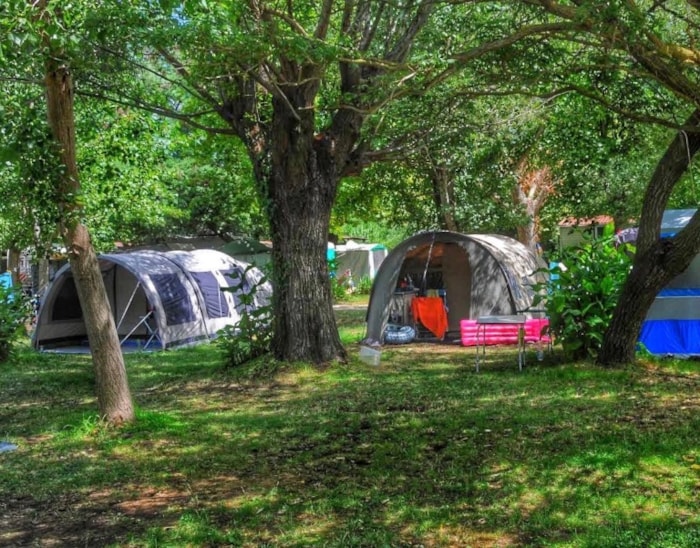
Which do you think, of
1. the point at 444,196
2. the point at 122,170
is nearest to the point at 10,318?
the point at 122,170

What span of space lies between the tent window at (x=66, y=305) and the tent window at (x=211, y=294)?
7.74 feet

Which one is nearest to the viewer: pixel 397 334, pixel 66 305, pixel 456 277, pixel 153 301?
pixel 397 334

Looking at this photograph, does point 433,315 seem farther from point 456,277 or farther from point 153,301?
Result: point 153,301

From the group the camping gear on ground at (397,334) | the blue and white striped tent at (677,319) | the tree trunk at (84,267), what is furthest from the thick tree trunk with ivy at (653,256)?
the tree trunk at (84,267)

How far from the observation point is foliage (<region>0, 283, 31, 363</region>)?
41.9ft

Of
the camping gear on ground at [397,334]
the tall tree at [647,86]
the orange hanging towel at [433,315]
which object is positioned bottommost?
the camping gear on ground at [397,334]

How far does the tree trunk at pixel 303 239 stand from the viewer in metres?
10.2

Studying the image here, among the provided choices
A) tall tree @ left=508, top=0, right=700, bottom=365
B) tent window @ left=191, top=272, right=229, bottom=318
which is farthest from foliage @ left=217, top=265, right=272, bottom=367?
tent window @ left=191, top=272, right=229, bottom=318

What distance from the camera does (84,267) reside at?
22.6ft

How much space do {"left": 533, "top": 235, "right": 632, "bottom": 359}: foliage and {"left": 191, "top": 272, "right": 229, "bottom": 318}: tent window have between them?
7971 millimetres

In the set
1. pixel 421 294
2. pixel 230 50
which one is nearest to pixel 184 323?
pixel 421 294

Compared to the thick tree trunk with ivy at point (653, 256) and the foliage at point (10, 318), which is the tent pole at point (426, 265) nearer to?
the thick tree trunk with ivy at point (653, 256)

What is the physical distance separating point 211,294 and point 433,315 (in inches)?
187

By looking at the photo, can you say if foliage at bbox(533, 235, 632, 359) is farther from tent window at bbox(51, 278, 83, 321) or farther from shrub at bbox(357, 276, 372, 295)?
shrub at bbox(357, 276, 372, 295)
